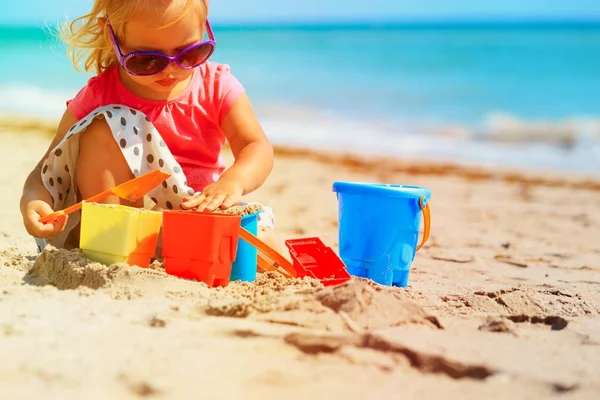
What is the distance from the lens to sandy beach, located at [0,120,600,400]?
129cm

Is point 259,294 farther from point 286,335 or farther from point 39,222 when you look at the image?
point 39,222

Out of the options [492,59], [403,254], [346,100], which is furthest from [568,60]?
[403,254]

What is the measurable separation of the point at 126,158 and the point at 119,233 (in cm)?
33

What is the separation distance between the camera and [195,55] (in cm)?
223

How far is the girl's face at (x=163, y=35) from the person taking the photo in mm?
2178

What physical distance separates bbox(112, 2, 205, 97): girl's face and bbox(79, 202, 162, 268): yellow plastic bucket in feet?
1.73

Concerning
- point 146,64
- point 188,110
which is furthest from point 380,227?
point 146,64

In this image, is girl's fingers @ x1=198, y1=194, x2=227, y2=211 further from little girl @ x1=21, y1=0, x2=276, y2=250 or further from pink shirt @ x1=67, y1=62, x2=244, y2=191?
pink shirt @ x1=67, y1=62, x2=244, y2=191

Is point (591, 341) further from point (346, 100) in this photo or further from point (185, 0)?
point (346, 100)

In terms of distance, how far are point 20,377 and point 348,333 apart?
2.16ft

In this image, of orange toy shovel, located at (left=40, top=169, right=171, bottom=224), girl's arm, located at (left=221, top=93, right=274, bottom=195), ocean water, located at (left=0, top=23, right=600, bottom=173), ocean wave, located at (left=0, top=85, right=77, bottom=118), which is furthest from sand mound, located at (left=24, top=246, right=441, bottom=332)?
ocean wave, located at (left=0, top=85, right=77, bottom=118)

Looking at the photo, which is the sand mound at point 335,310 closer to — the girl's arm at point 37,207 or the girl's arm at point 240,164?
the girl's arm at point 240,164

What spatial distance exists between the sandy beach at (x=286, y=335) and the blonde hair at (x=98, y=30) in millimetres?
723

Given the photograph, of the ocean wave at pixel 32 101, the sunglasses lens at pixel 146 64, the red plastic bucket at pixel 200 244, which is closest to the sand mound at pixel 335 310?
the red plastic bucket at pixel 200 244
